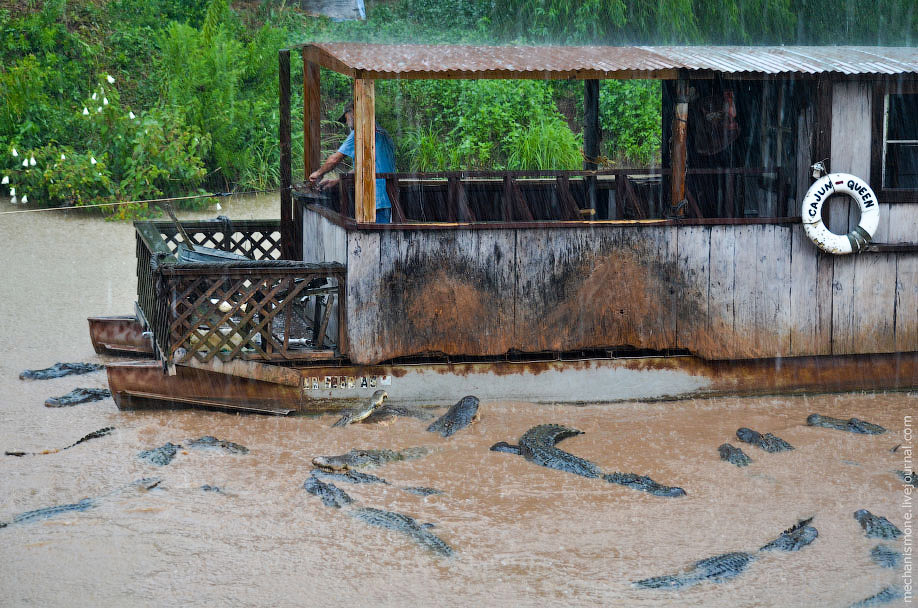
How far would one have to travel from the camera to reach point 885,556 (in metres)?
5.82

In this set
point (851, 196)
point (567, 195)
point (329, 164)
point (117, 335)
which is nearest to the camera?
point (851, 196)

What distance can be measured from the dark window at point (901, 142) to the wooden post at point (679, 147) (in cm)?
171

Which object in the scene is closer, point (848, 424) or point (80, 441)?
point (80, 441)

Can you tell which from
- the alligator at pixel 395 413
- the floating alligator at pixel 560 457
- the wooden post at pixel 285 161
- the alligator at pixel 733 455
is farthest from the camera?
the wooden post at pixel 285 161

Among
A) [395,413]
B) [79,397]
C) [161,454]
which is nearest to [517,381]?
[395,413]

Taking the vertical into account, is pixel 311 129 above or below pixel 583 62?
below

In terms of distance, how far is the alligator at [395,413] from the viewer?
8.12 meters

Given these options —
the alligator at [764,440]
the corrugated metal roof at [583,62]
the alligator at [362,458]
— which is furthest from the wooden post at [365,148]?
the alligator at [764,440]

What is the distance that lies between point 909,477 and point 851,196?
8.26ft

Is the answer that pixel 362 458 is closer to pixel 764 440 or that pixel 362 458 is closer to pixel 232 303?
pixel 232 303

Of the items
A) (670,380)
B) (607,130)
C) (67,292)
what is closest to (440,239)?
(670,380)

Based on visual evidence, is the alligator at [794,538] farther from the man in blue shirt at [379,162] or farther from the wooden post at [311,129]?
the wooden post at [311,129]

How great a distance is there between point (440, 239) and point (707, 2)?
1738 cm

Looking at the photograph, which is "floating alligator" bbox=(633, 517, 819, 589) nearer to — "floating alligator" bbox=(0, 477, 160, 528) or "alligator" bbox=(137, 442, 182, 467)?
"floating alligator" bbox=(0, 477, 160, 528)
